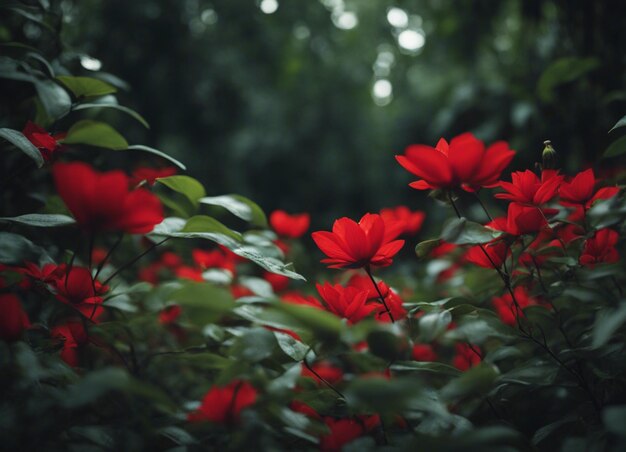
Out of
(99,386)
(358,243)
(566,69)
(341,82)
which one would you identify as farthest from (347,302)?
(341,82)

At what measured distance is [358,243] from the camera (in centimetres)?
50

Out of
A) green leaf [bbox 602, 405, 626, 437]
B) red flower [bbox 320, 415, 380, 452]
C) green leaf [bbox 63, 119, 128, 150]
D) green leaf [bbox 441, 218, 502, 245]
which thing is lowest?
red flower [bbox 320, 415, 380, 452]

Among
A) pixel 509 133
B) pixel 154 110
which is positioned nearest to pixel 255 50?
pixel 154 110

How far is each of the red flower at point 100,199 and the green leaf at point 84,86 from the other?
275mm

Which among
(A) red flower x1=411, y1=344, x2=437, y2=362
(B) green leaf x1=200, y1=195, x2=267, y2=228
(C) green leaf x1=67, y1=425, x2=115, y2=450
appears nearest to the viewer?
(C) green leaf x1=67, y1=425, x2=115, y2=450

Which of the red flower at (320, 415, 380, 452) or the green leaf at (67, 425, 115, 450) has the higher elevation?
the red flower at (320, 415, 380, 452)

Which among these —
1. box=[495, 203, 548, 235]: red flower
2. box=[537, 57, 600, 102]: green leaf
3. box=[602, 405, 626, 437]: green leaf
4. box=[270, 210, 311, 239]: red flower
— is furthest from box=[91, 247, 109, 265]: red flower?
box=[537, 57, 600, 102]: green leaf

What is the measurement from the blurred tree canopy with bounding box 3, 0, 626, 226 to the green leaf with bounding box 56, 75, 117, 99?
24cm

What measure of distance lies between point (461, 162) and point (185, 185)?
1.20 ft

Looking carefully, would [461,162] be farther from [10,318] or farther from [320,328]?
[10,318]

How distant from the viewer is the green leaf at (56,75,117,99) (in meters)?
0.60

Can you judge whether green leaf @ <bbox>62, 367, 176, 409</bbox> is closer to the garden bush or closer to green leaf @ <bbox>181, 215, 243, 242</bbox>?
the garden bush

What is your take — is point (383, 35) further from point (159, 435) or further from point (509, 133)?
point (159, 435)

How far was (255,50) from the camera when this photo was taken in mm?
2000
